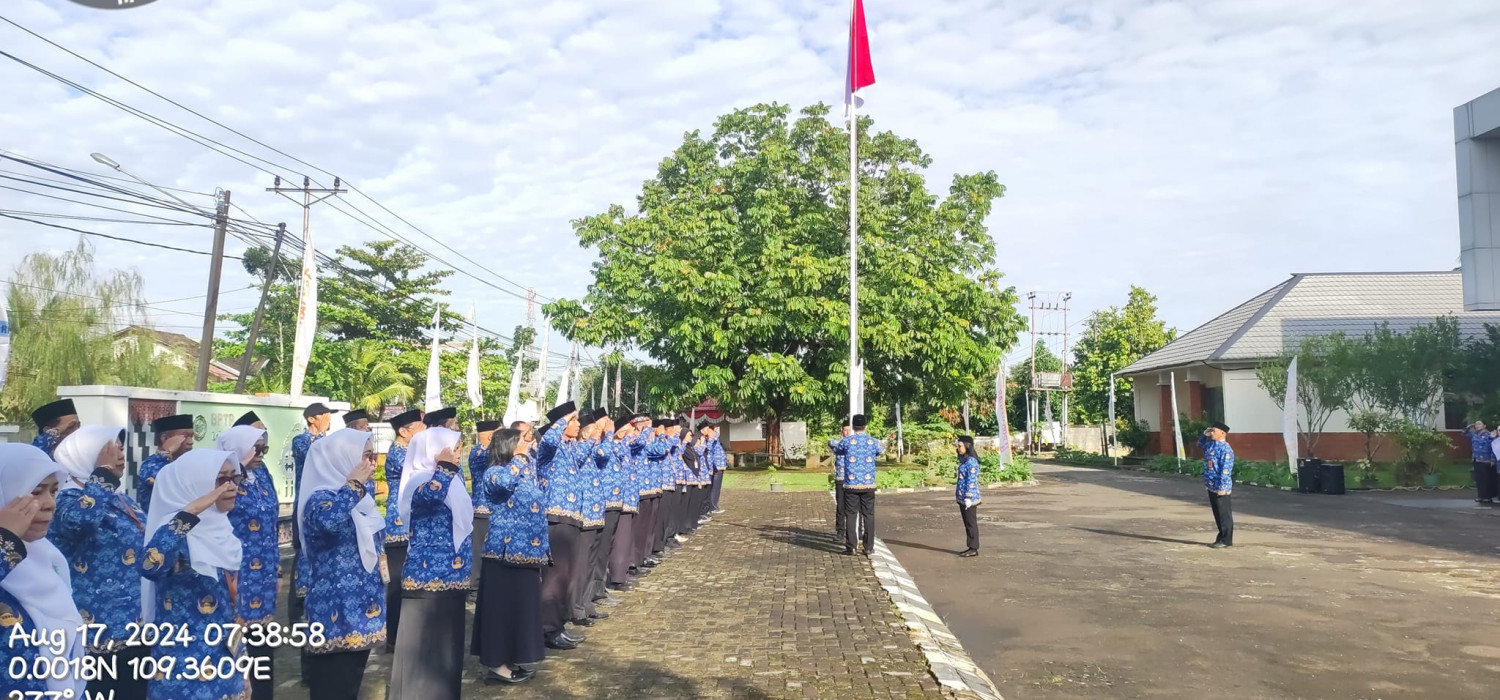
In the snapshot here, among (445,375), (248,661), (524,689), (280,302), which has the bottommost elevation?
(524,689)

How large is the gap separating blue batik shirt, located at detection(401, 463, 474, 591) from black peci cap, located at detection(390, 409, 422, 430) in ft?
6.39

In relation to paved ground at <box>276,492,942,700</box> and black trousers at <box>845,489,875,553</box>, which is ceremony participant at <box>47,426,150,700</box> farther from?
black trousers at <box>845,489,875,553</box>

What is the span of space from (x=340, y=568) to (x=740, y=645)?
3.10m

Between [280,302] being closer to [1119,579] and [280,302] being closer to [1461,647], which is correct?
[1119,579]

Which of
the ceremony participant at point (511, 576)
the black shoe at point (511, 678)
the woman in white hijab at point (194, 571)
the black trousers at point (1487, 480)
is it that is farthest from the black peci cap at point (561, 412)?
the black trousers at point (1487, 480)

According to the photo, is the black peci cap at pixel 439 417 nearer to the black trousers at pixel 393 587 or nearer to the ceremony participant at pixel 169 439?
the black trousers at pixel 393 587

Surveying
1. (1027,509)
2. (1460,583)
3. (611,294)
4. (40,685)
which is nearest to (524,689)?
(40,685)

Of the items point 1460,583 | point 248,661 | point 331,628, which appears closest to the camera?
point 248,661

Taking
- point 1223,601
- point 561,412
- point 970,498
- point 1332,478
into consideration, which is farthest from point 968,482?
point 1332,478

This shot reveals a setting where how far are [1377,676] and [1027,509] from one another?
1124 cm

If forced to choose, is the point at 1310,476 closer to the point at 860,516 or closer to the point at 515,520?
the point at 860,516

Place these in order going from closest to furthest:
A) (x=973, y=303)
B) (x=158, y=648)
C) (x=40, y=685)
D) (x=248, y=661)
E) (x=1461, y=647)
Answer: (x=40, y=685) < (x=158, y=648) < (x=248, y=661) < (x=1461, y=647) < (x=973, y=303)

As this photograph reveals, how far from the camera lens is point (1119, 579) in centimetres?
960

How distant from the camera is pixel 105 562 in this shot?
167 inches
